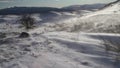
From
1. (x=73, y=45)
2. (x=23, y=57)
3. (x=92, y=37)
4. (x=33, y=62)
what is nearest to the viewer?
(x=33, y=62)

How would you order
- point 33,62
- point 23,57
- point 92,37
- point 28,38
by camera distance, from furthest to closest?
point 28,38
point 92,37
point 23,57
point 33,62

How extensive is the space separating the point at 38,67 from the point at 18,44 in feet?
7.01

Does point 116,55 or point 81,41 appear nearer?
point 116,55

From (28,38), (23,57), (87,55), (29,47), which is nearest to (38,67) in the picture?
(23,57)

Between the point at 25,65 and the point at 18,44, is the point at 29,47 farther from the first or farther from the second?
the point at 25,65

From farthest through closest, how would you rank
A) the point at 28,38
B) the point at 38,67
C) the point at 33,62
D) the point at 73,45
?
the point at 28,38 → the point at 73,45 → the point at 33,62 → the point at 38,67

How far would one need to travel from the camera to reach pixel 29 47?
5434 millimetres

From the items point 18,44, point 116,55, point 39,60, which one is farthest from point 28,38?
point 116,55

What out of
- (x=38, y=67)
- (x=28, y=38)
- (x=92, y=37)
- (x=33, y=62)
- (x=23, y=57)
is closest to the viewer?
(x=38, y=67)

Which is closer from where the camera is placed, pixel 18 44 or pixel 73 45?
pixel 73 45

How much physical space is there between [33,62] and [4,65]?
0.63m

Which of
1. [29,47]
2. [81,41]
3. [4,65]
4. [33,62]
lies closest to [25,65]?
[33,62]

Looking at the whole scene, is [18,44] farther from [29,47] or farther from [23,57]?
[23,57]

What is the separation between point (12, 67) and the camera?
13.6 feet
